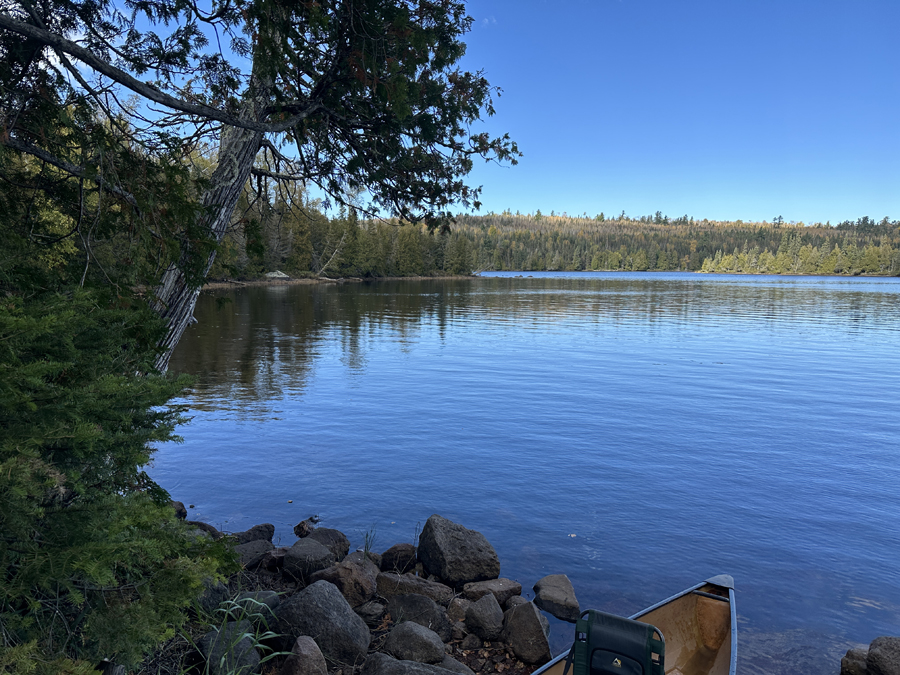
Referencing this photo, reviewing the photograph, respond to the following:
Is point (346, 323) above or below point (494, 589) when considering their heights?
above

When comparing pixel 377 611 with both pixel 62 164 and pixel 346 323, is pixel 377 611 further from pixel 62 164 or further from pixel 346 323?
pixel 346 323

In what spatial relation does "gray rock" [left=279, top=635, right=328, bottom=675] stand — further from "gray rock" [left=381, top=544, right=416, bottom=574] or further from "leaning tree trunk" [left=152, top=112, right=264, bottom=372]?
"leaning tree trunk" [left=152, top=112, right=264, bottom=372]

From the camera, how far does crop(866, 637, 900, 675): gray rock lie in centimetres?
524

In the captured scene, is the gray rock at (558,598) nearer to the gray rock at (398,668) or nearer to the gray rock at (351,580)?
the gray rock at (351,580)

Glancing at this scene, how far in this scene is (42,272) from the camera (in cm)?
367

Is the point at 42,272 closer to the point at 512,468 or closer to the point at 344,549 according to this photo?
the point at 344,549

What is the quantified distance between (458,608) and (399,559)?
138 cm

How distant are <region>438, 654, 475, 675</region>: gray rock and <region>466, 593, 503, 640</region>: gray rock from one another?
2.38 feet

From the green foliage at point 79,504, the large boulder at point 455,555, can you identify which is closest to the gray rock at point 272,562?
the large boulder at point 455,555

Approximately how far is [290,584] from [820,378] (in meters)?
20.9

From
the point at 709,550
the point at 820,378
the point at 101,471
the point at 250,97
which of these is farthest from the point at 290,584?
the point at 820,378

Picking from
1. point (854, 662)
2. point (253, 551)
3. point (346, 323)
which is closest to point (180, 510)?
point (253, 551)

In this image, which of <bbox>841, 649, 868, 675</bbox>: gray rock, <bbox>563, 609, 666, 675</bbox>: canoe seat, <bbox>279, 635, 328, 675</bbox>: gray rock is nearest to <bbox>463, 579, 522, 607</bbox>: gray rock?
<bbox>279, 635, 328, 675</bbox>: gray rock

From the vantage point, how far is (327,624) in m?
5.02
